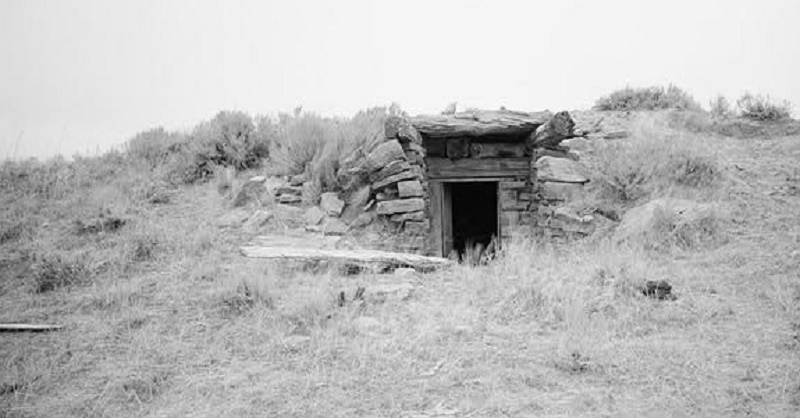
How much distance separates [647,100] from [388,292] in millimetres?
8915

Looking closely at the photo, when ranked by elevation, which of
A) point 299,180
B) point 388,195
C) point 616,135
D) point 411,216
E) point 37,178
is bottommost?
point 411,216

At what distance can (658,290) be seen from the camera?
4750 millimetres

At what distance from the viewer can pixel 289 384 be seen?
3.46 m

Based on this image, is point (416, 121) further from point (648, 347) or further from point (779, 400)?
point (779, 400)

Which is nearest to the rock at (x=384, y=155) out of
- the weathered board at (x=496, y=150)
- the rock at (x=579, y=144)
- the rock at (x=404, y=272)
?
the weathered board at (x=496, y=150)

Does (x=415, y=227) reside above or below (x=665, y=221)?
below

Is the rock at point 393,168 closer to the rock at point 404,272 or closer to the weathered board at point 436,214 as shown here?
the weathered board at point 436,214

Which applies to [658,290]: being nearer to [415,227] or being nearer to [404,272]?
[404,272]

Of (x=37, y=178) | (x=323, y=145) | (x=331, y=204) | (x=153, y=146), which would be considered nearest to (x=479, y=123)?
(x=331, y=204)

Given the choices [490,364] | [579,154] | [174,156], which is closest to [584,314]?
[490,364]

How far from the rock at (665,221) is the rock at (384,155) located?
120 inches

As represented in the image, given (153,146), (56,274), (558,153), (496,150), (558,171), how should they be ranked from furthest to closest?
1. (153,146)
2. (496,150)
3. (558,153)
4. (558,171)
5. (56,274)

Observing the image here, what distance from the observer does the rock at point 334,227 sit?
756cm

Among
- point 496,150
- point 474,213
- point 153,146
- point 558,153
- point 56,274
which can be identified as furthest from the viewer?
point 474,213
